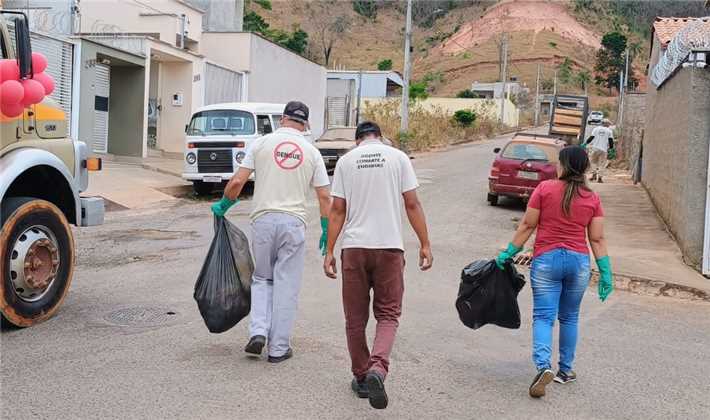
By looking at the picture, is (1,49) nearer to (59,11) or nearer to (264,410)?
(264,410)

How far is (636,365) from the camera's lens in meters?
5.90

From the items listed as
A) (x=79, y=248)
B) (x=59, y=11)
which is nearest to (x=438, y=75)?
(x=59, y=11)

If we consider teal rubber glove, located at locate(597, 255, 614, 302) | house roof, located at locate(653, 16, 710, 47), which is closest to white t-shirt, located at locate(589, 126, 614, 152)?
house roof, located at locate(653, 16, 710, 47)

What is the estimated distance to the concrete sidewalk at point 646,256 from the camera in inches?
357

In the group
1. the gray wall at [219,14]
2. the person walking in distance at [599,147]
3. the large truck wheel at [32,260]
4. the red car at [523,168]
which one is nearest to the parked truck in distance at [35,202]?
the large truck wheel at [32,260]

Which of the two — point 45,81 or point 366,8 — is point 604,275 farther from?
point 366,8

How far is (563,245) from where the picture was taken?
5.21m

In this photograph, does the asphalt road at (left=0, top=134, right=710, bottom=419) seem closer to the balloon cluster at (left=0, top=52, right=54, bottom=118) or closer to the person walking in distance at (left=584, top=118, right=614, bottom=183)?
the balloon cluster at (left=0, top=52, right=54, bottom=118)

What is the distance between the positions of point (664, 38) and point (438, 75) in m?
81.4

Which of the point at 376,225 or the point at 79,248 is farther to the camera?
the point at 79,248

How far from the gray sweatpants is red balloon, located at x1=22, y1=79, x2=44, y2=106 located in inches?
84.8

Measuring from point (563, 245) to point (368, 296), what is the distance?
4.84 ft

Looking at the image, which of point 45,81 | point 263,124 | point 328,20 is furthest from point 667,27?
point 328,20

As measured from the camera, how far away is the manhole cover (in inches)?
254
